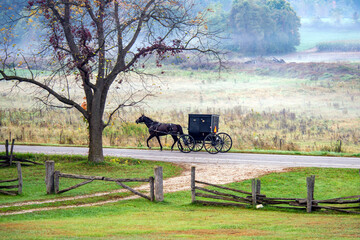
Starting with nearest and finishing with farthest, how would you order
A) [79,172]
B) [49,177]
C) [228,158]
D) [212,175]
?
[49,177] → [212,175] → [79,172] → [228,158]

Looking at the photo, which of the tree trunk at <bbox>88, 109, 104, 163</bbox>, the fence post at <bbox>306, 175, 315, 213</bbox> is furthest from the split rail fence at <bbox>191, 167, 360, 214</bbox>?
the tree trunk at <bbox>88, 109, 104, 163</bbox>

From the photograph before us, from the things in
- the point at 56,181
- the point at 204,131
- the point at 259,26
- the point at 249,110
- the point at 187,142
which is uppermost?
the point at 259,26

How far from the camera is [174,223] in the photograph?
12492 millimetres

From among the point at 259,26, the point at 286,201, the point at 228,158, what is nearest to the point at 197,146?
the point at 228,158

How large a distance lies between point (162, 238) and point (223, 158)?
57.9 ft

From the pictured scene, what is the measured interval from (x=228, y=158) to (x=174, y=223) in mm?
15547

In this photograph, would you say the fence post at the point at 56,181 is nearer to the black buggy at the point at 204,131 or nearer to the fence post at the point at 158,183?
the fence post at the point at 158,183

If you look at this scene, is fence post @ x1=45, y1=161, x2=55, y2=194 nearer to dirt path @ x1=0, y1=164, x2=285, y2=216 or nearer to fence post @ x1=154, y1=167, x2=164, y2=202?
dirt path @ x1=0, y1=164, x2=285, y2=216

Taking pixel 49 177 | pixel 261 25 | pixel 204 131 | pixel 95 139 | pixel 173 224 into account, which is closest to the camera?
pixel 173 224

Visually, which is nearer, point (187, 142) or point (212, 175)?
point (212, 175)

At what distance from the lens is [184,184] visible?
20.2 m

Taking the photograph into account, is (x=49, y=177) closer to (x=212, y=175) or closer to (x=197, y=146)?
(x=212, y=175)

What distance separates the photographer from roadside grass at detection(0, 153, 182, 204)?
57.8 feet

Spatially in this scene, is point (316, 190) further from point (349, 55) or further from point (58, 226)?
point (349, 55)
